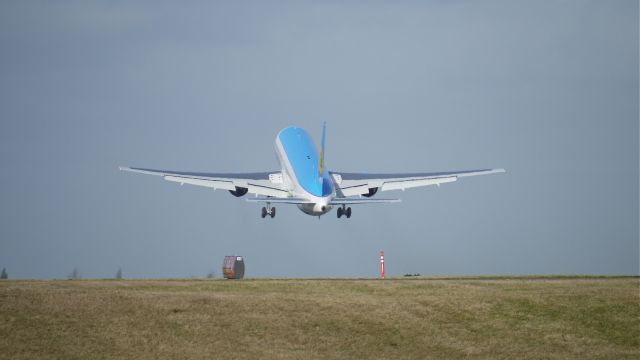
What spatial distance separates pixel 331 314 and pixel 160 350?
8913mm

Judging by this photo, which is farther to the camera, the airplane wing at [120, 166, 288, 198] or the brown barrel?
the airplane wing at [120, 166, 288, 198]

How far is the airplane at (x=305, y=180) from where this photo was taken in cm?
8400

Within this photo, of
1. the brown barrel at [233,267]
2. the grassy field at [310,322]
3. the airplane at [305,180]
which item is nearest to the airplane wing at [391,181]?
the airplane at [305,180]

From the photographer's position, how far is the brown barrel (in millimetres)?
63031

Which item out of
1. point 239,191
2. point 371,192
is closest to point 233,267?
point 239,191

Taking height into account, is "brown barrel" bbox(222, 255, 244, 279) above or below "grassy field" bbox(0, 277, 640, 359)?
above

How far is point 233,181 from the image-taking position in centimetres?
9000

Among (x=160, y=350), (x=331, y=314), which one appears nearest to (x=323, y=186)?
(x=331, y=314)

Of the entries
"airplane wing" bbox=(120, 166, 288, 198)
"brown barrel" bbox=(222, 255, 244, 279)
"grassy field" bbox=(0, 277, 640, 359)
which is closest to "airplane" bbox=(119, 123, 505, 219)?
"airplane wing" bbox=(120, 166, 288, 198)

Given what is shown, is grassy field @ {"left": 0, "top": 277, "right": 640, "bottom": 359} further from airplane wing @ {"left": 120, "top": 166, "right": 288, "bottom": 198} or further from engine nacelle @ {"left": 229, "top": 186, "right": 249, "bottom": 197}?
engine nacelle @ {"left": 229, "top": 186, "right": 249, "bottom": 197}

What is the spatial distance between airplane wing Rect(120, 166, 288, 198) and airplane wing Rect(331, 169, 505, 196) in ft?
18.0

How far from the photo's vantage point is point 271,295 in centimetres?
5172

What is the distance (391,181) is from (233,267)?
99.6ft

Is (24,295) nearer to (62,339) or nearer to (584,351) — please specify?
(62,339)
